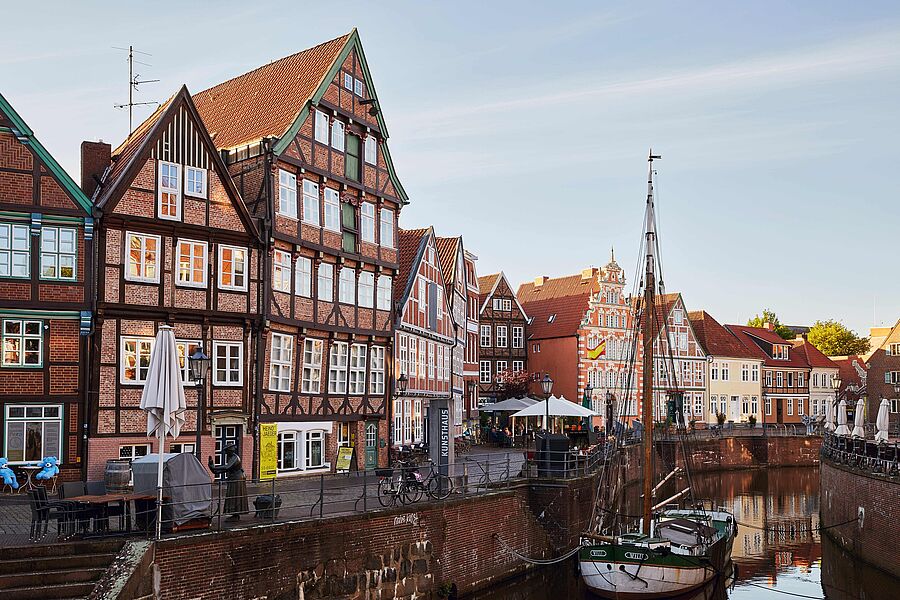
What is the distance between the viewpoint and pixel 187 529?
17422mm

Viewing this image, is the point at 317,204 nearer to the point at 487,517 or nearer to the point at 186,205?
the point at 186,205

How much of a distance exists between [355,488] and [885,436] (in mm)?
19452

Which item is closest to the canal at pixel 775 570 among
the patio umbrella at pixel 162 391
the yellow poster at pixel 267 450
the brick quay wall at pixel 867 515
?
the brick quay wall at pixel 867 515

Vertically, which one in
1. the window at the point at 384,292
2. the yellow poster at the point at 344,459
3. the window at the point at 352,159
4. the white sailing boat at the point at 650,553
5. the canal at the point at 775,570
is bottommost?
the canal at the point at 775,570

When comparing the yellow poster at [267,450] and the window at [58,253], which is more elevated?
the window at [58,253]

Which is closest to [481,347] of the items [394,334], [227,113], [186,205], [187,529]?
[394,334]

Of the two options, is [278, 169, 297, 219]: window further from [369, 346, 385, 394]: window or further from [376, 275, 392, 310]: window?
[369, 346, 385, 394]: window

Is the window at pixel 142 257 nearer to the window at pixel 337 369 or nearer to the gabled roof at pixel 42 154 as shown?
the gabled roof at pixel 42 154

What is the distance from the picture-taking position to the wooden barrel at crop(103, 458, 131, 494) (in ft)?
65.7

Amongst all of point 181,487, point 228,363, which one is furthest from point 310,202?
point 181,487

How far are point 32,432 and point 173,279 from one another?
5565 mm

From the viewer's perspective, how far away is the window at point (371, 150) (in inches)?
1394

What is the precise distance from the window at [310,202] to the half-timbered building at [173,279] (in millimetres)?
2726

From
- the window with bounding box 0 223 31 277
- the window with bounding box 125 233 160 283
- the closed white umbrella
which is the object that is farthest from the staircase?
the window with bounding box 125 233 160 283
